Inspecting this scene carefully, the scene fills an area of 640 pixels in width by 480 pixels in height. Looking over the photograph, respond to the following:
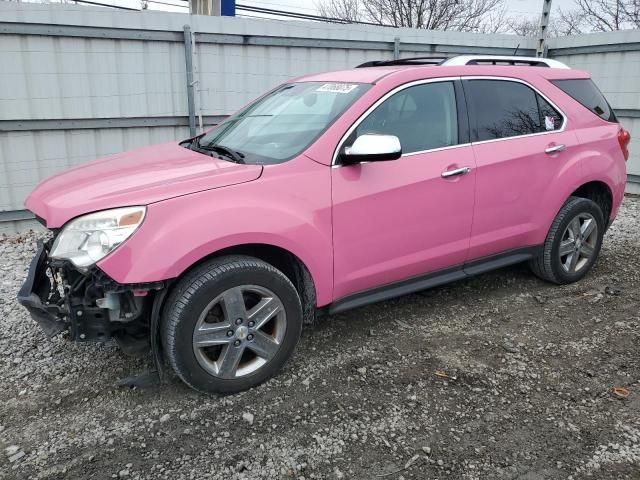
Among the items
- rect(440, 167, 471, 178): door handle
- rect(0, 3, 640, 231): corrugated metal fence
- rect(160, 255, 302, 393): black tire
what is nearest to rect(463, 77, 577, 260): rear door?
rect(440, 167, 471, 178): door handle

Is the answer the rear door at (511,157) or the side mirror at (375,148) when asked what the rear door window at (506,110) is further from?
the side mirror at (375,148)

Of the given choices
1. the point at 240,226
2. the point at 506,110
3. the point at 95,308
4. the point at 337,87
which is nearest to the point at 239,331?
the point at 240,226

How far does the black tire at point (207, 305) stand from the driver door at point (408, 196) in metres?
0.43

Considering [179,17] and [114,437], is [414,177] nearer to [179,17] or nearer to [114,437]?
[114,437]

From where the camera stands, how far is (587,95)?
4512 millimetres

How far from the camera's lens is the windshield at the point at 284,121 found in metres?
3.30

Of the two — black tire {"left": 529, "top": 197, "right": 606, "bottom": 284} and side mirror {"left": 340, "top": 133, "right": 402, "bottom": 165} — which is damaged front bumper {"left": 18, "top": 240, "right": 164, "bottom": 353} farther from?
black tire {"left": 529, "top": 197, "right": 606, "bottom": 284}

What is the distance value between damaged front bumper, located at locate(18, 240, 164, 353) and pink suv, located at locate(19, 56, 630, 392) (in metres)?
0.01

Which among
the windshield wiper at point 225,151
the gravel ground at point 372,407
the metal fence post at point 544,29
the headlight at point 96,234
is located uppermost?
the metal fence post at point 544,29

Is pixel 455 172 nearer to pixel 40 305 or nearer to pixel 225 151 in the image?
pixel 225 151

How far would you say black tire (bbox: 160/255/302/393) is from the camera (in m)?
2.77

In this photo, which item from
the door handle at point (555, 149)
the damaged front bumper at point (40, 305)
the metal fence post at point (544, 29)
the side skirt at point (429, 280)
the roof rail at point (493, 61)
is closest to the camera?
the damaged front bumper at point (40, 305)

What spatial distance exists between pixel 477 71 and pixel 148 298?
9.11ft

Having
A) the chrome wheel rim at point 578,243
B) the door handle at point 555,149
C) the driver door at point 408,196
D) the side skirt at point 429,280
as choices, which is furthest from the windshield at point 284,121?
the chrome wheel rim at point 578,243
